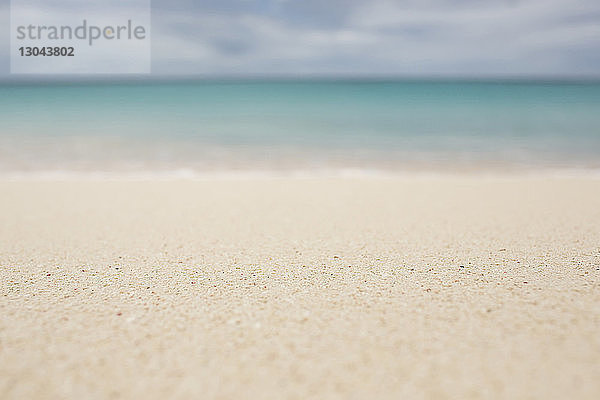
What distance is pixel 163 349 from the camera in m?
1.58

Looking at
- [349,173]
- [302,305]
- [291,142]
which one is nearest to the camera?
[302,305]

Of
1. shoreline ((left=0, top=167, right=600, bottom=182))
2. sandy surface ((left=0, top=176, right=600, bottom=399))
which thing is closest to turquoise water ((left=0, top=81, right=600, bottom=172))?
shoreline ((left=0, top=167, right=600, bottom=182))

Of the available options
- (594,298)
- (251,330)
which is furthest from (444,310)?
(251,330)

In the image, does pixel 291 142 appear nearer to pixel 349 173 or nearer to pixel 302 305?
pixel 349 173

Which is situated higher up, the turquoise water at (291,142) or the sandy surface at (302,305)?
the turquoise water at (291,142)

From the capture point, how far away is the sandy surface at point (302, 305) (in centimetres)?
141

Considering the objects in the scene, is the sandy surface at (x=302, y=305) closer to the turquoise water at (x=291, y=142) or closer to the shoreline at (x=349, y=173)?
the shoreline at (x=349, y=173)

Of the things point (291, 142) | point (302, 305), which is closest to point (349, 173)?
point (291, 142)

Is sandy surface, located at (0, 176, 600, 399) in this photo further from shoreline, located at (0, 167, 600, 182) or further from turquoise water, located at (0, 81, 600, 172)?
turquoise water, located at (0, 81, 600, 172)

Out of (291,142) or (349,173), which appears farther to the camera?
(291,142)

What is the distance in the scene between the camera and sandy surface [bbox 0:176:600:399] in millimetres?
1405

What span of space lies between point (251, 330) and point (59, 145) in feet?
40.1

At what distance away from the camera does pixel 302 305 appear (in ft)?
6.34

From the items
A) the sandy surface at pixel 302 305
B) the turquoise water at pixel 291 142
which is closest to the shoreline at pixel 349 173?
the turquoise water at pixel 291 142
